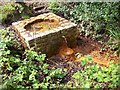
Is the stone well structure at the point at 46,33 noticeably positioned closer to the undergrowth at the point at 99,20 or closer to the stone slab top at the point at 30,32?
the stone slab top at the point at 30,32

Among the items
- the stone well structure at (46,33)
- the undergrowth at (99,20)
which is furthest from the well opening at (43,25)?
the undergrowth at (99,20)

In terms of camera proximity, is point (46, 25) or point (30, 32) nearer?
point (30, 32)

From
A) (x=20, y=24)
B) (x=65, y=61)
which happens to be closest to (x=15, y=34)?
(x=20, y=24)

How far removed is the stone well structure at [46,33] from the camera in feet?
11.0

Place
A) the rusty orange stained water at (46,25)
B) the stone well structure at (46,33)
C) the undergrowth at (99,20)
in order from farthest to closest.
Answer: the undergrowth at (99,20)
the rusty orange stained water at (46,25)
the stone well structure at (46,33)

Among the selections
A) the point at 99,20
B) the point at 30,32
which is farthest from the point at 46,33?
the point at 99,20

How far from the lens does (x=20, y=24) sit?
380cm

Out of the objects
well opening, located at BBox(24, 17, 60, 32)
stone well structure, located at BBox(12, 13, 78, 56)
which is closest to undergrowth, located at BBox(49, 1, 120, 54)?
stone well structure, located at BBox(12, 13, 78, 56)

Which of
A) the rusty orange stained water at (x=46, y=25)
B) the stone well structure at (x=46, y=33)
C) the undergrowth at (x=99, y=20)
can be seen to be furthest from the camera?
the undergrowth at (x=99, y=20)

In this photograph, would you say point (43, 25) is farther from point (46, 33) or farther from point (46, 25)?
point (46, 33)

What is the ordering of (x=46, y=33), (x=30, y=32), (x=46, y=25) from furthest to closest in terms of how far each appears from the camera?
(x=46, y=25)
(x=30, y=32)
(x=46, y=33)

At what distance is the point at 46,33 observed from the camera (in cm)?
339

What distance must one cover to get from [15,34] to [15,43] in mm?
431

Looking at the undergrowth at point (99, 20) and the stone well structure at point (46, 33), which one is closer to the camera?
the stone well structure at point (46, 33)
